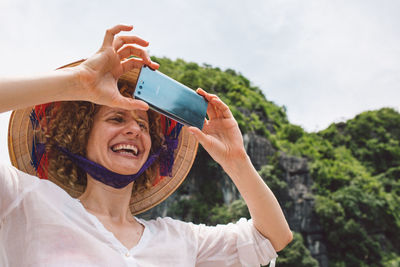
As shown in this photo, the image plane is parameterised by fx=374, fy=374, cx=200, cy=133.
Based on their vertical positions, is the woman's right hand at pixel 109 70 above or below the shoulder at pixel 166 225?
above

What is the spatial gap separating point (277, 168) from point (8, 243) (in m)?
19.3

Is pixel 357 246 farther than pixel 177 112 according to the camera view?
Yes

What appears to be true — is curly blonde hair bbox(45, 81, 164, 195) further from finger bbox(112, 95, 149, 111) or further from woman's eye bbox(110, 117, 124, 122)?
finger bbox(112, 95, 149, 111)

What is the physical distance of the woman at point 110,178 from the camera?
3.64ft

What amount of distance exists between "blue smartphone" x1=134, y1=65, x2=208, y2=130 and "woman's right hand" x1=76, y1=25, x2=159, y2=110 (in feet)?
0.17

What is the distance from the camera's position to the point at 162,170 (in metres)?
1.74

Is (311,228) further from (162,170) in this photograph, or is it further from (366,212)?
(162,170)

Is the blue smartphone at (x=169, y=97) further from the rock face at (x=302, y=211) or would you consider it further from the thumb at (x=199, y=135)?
the rock face at (x=302, y=211)

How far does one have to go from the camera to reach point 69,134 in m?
1.55

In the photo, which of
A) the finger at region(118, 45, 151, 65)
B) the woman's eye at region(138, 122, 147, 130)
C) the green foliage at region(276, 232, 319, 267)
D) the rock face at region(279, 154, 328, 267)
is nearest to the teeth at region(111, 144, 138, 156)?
the woman's eye at region(138, 122, 147, 130)

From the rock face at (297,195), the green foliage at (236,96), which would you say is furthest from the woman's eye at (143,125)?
the green foliage at (236,96)

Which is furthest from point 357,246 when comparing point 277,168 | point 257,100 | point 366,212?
point 257,100

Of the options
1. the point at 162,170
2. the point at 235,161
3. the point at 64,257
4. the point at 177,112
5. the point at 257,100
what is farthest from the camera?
the point at 257,100

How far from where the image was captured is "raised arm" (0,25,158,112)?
3.19 ft
